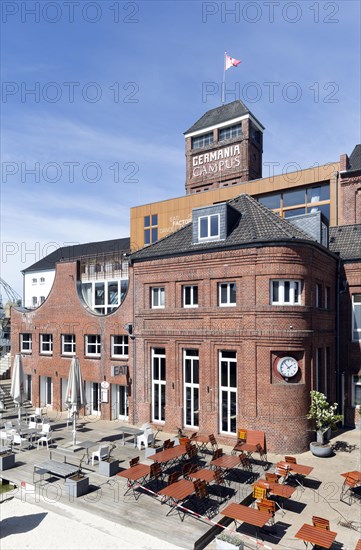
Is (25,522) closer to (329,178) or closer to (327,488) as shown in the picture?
(327,488)

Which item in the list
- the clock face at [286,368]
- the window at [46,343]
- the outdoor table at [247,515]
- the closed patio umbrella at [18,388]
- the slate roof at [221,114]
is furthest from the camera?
the slate roof at [221,114]

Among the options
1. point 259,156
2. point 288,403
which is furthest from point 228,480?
point 259,156

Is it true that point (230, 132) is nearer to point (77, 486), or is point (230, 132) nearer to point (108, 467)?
point (108, 467)

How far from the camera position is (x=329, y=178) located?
31.2m

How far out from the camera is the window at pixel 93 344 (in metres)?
23.8

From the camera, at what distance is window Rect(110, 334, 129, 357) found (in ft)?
73.5

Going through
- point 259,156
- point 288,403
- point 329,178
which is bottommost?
point 288,403

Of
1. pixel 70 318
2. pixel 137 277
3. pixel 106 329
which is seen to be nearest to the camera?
pixel 137 277

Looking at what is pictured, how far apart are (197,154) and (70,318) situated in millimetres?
23602

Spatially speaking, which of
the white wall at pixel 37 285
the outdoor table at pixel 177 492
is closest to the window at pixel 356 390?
the outdoor table at pixel 177 492

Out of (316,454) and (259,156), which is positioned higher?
(259,156)

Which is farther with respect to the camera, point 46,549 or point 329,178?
point 329,178

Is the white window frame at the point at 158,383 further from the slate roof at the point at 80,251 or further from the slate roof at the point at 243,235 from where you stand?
the slate roof at the point at 80,251

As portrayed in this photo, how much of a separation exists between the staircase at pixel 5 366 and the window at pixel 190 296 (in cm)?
2206
